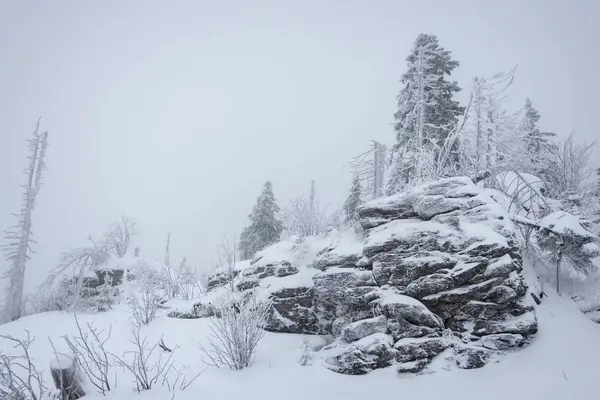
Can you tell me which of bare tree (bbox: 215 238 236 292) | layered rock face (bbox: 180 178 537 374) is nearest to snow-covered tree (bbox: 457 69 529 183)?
layered rock face (bbox: 180 178 537 374)

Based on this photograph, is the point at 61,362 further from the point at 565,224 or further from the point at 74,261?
the point at 74,261

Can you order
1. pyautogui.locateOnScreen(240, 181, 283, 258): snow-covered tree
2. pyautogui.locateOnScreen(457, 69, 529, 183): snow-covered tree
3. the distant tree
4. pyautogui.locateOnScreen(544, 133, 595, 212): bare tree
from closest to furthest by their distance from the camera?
pyautogui.locateOnScreen(457, 69, 529, 183): snow-covered tree
pyautogui.locateOnScreen(544, 133, 595, 212): bare tree
pyautogui.locateOnScreen(240, 181, 283, 258): snow-covered tree
the distant tree

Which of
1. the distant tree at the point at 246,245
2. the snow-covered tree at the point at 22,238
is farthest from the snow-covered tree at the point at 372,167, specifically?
the snow-covered tree at the point at 22,238

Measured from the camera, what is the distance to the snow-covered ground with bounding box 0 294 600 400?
5125 mm

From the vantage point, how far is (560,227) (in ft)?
23.0

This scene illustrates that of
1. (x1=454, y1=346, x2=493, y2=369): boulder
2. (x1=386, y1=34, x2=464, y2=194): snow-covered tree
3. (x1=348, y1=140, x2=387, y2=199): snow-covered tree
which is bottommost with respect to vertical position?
(x1=454, y1=346, x2=493, y2=369): boulder

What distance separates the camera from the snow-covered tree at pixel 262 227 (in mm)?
23016

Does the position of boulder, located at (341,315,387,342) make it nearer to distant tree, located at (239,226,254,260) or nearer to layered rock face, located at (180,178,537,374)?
layered rock face, located at (180,178,537,374)

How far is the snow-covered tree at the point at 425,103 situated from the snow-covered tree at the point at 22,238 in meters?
22.7

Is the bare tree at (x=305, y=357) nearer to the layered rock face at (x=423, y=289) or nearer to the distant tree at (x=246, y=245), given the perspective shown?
the layered rock face at (x=423, y=289)

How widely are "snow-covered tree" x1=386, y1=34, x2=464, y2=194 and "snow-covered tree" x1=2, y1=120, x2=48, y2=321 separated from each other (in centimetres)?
2266

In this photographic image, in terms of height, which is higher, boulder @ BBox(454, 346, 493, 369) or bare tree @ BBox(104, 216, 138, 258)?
bare tree @ BBox(104, 216, 138, 258)

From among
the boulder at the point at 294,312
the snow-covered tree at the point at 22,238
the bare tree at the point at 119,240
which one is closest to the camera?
the boulder at the point at 294,312

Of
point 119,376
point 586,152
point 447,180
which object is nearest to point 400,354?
point 447,180
